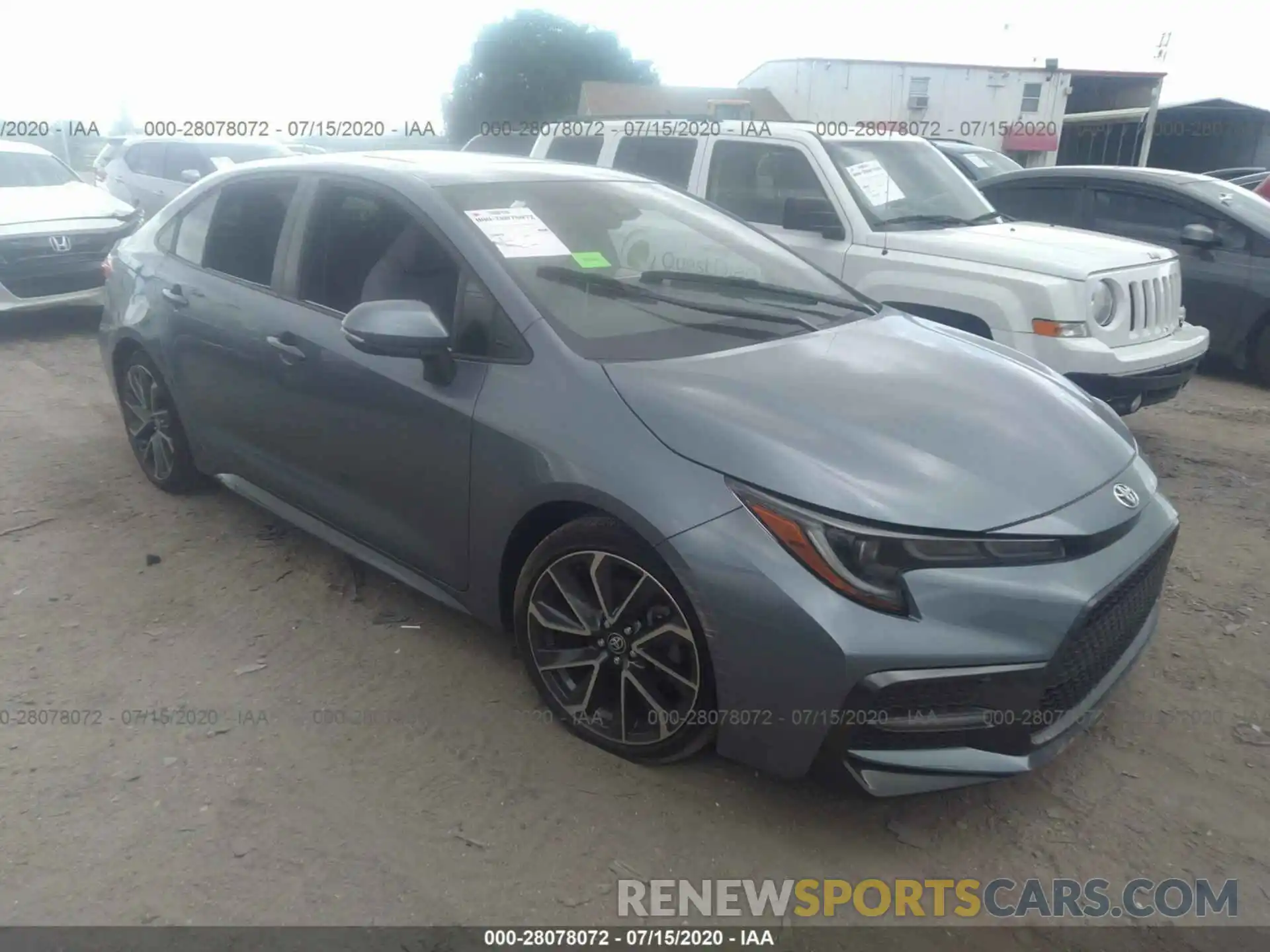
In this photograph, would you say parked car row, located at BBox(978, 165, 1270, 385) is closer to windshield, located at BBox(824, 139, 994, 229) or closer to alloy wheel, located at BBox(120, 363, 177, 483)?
windshield, located at BBox(824, 139, 994, 229)

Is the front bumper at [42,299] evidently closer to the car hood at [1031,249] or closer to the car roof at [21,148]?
the car roof at [21,148]

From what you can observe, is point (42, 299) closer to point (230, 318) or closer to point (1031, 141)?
point (230, 318)

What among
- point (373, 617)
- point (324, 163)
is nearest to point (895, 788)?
point (373, 617)

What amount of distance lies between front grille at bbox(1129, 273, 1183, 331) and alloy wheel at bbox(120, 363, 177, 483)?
195 inches

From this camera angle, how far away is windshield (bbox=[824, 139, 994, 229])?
5758mm

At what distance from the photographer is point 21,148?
9523 millimetres

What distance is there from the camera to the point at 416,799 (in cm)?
271

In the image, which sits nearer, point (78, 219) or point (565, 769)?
point (565, 769)

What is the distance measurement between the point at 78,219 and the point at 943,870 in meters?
8.76

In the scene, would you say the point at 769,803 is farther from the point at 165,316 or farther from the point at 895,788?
the point at 165,316

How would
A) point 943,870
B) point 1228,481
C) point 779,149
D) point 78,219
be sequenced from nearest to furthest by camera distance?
point 943,870 → point 1228,481 → point 779,149 → point 78,219

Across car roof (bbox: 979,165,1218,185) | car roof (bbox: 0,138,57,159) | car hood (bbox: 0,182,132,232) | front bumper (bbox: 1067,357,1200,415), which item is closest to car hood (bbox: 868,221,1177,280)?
front bumper (bbox: 1067,357,1200,415)

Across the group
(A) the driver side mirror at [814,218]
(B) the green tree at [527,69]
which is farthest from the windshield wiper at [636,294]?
(B) the green tree at [527,69]

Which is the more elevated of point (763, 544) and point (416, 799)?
point (763, 544)
